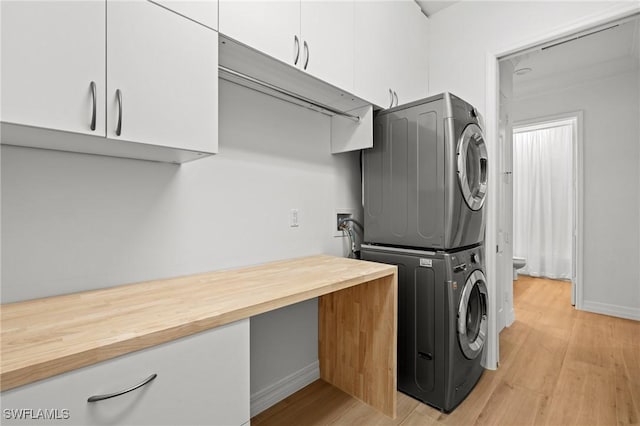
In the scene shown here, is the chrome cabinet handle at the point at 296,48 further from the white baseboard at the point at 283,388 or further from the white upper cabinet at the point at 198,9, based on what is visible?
the white baseboard at the point at 283,388

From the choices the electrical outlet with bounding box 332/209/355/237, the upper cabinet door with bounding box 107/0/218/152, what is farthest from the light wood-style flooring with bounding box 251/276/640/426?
the upper cabinet door with bounding box 107/0/218/152

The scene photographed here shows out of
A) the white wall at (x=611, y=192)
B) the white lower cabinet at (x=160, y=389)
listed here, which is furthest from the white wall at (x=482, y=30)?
the white lower cabinet at (x=160, y=389)

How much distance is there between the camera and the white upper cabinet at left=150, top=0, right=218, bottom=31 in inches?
42.6

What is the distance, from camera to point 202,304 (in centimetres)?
102

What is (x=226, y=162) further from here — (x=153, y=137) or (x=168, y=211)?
(x=153, y=137)

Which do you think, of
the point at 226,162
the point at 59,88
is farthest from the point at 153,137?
the point at 226,162

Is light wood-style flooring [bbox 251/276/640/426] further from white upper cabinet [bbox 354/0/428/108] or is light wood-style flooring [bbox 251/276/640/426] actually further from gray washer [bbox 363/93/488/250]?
white upper cabinet [bbox 354/0/428/108]

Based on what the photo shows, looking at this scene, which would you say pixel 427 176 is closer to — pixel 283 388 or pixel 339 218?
pixel 339 218

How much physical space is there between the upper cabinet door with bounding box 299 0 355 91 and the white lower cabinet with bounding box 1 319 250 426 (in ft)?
4.23

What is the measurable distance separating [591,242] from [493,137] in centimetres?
242

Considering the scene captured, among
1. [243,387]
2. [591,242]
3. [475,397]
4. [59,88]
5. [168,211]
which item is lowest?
[475,397]

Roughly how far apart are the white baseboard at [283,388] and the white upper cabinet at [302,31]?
179cm

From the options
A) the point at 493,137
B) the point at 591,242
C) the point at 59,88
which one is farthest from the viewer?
the point at 591,242

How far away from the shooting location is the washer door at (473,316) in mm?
1810
